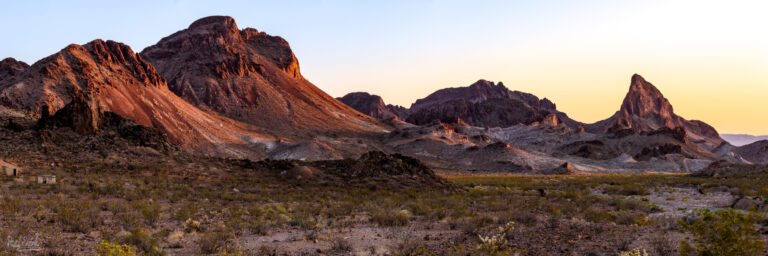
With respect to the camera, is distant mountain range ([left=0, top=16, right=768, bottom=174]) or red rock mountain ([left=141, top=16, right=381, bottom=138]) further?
red rock mountain ([left=141, top=16, right=381, bottom=138])

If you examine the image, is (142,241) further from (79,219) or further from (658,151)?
(658,151)

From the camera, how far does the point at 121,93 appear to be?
82125 millimetres

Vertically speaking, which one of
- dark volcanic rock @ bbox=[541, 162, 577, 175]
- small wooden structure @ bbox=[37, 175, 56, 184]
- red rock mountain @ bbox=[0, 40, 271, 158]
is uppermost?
red rock mountain @ bbox=[0, 40, 271, 158]

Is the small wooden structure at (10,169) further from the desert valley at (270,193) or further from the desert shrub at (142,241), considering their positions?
the desert shrub at (142,241)

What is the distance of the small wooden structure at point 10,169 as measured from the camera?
84.8 ft

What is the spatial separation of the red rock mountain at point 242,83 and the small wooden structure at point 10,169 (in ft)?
270

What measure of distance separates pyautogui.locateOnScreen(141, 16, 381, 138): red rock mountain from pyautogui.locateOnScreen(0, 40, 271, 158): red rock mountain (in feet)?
55.9

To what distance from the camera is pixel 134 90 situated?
8650cm

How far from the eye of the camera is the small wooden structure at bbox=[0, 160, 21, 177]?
25.9 meters

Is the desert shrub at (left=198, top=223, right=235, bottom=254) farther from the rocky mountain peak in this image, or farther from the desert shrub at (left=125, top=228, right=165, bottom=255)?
the rocky mountain peak

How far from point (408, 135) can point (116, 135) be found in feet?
313

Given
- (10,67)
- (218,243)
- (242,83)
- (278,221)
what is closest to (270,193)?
(278,221)

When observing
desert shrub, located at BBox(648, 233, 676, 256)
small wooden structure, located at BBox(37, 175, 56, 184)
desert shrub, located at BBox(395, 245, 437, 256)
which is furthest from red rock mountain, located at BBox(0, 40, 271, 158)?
desert shrub, located at BBox(648, 233, 676, 256)

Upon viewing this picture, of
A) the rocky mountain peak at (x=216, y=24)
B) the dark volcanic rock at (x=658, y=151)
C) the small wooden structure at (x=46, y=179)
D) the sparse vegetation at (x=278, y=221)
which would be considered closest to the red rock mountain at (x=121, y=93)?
the small wooden structure at (x=46, y=179)
